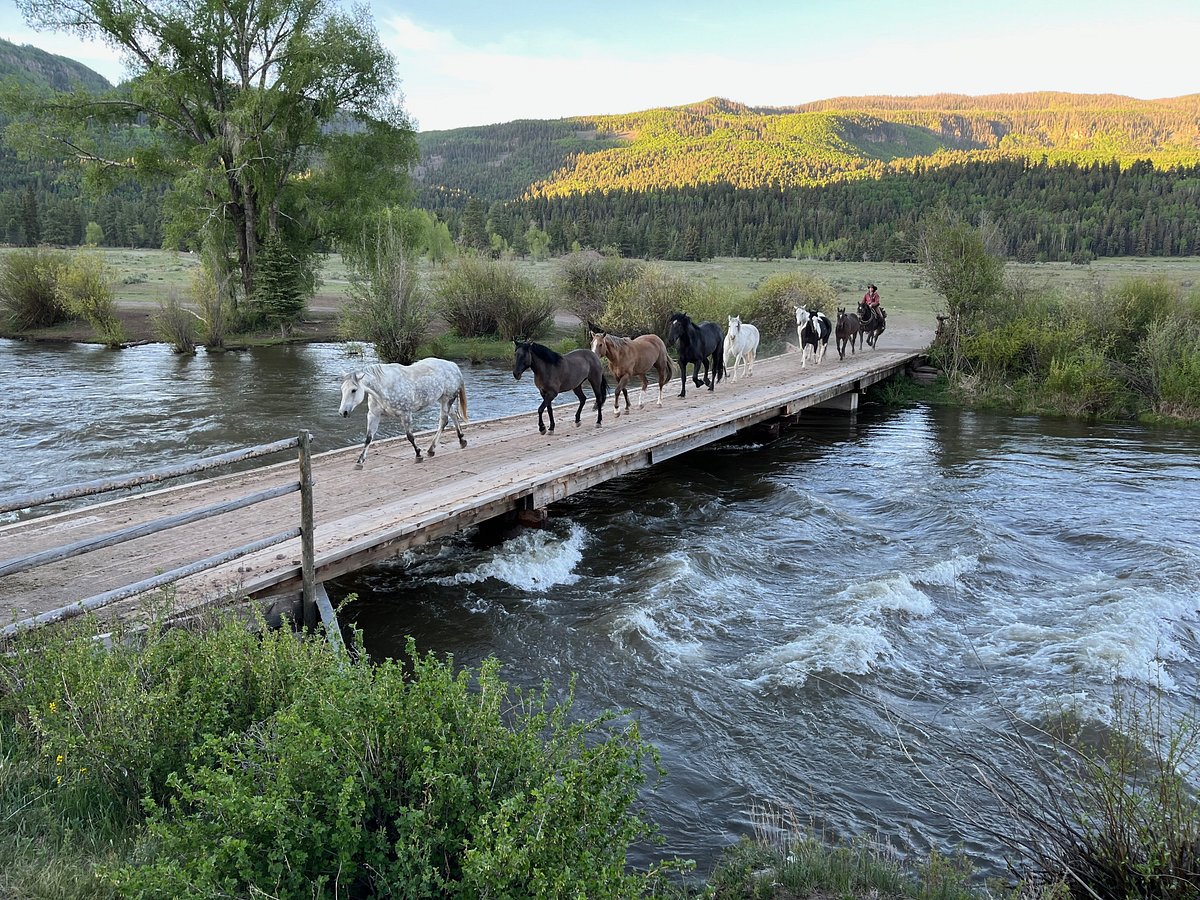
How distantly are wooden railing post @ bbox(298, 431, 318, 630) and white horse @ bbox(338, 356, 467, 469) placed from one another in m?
3.01

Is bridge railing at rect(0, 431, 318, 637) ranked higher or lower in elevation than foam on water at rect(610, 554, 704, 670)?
higher

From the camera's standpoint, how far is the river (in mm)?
6023

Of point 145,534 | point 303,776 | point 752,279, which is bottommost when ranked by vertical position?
point 303,776

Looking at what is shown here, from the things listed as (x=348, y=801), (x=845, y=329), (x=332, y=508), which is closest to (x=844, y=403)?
(x=845, y=329)

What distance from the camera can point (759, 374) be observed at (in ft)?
73.0

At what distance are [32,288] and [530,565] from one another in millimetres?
35129

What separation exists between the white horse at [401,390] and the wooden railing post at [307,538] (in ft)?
9.89

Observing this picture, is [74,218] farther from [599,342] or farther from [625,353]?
[599,342]

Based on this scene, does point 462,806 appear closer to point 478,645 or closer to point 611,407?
point 478,645

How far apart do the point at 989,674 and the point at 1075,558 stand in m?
4.50

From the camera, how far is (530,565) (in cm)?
999

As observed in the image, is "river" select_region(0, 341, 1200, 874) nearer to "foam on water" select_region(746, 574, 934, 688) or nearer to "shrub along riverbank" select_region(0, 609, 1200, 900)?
"foam on water" select_region(746, 574, 934, 688)

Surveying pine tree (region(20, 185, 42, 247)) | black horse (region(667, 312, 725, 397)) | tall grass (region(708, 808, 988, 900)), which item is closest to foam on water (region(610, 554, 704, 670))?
tall grass (region(708, 808, 988, 900))

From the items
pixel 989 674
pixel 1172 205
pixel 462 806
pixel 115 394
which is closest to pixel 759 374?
pixel 989 674
